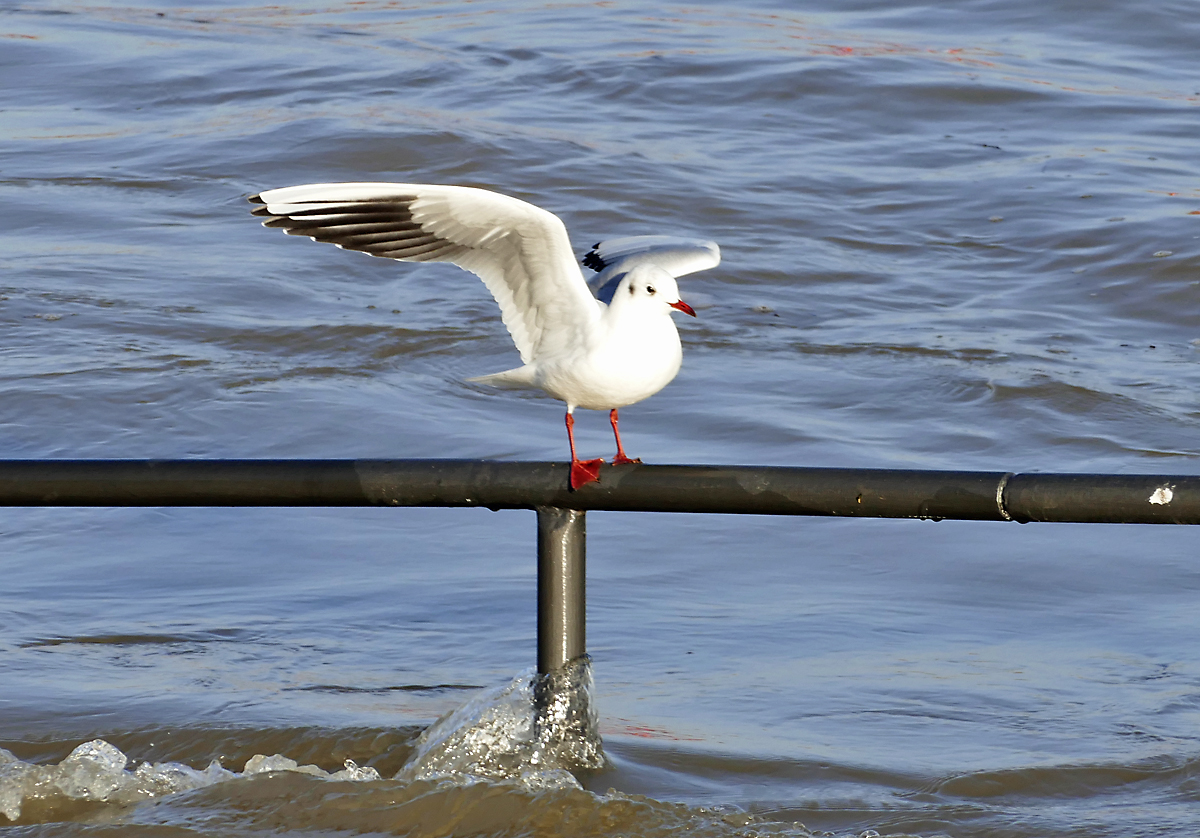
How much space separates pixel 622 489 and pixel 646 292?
638 millimetres

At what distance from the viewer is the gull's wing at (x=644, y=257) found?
10.7 ft

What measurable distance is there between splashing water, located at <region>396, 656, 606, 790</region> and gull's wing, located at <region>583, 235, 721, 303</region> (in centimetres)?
84

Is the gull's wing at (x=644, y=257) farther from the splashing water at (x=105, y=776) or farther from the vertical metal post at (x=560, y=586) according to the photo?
the splashing water at (x=105, y=776)

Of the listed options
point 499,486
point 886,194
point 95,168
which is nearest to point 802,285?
point 886,194

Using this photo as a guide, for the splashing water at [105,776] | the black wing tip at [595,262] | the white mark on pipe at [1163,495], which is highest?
A: the black wing tip at [595,262]

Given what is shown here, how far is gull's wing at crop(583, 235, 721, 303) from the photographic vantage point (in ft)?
10.7

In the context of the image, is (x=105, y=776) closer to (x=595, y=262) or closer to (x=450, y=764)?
(x=450, y=764)

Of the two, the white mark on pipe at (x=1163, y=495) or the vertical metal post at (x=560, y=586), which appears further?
the vertical metal post at (x=560, y=586)

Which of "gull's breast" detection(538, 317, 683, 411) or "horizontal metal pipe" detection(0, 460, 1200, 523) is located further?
"gull's breast" detection(538, 317, 683, 411)

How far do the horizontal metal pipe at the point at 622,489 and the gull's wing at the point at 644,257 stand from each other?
36.0 inches

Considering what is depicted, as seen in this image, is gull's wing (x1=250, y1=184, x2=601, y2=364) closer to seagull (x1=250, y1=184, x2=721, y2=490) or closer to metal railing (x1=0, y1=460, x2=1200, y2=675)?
seagull (x1=250, y1=184, x2=721, y2=490)

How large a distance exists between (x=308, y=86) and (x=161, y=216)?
271 centimetres

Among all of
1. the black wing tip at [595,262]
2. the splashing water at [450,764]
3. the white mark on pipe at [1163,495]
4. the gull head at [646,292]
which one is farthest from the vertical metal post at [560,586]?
the black wing tip at [595,262]

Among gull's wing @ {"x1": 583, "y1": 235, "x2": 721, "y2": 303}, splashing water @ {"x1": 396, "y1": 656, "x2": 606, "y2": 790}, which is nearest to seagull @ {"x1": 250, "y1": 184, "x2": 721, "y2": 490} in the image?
gull's wing @ {"x1": 583, "y1": 235, "x2": 721, "y2": 303}
